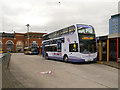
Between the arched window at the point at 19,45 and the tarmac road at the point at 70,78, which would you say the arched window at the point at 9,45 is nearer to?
the arched window at the point at 19,45

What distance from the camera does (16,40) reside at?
6825 cm

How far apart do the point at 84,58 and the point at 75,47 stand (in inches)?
55.3

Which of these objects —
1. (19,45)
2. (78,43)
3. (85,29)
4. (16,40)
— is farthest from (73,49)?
(19,45)

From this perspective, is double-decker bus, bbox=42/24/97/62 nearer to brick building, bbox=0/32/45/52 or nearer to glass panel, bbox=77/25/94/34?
glass panel, bbox=77/25/94/34

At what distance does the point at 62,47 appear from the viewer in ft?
46.2

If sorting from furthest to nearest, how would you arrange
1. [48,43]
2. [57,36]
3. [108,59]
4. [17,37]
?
[17,37], [48,43], [57,36], [108,59]

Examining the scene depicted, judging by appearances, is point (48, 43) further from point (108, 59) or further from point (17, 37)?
point (17, 37)

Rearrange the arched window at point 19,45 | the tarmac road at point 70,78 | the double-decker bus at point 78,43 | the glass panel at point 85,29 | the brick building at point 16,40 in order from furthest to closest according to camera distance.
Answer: the arched window at point 19,45, the brick building at point 16,40, the glass panel at point 85,29, the double-decker bus at point 78,43, the tarmac road at point 70,78

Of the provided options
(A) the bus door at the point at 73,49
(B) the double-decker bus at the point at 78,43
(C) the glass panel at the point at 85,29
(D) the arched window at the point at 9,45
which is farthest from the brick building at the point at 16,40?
(C) the glass panel at the point at 85,29

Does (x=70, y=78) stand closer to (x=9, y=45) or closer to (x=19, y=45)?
(x=9, y=45)

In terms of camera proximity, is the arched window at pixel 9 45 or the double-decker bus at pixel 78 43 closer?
the double-decker bus at pixel 78 43

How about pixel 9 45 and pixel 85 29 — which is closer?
pixel 85 29

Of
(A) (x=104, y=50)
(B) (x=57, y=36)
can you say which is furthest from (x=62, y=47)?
(A) (x=104, y=50)

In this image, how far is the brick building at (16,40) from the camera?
6532cm
